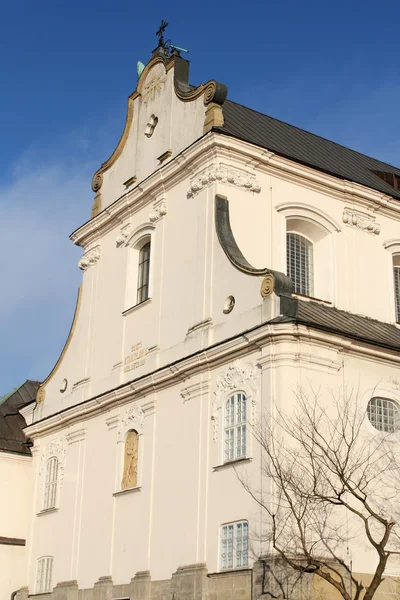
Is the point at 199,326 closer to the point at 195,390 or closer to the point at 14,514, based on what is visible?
the point at 195,390

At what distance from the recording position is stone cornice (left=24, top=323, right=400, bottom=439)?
74.6 ft

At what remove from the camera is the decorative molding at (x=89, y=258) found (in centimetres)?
3262

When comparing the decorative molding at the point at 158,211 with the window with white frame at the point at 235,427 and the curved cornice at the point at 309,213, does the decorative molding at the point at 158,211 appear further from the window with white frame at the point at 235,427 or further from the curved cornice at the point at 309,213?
the window with white frame at the point at 235,427

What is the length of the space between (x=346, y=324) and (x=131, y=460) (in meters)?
7.29

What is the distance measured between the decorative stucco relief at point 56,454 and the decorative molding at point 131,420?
357 centimetres

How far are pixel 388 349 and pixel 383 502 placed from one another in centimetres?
382

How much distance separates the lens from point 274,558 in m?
21.1

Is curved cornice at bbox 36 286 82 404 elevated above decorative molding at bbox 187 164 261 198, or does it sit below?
below

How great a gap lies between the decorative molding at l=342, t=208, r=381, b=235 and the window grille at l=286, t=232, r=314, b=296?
1374 millimetres

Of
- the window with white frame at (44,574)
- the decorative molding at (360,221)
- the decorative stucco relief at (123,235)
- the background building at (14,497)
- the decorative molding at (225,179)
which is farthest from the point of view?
the background building at (14,497)

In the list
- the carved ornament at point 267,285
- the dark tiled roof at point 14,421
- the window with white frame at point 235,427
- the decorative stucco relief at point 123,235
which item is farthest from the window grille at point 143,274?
the dark tiled roof at point 14,421

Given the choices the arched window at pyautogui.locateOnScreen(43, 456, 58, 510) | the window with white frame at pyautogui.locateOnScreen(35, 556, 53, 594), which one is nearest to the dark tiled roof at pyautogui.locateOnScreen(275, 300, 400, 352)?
the arched window at pyautogui.locateOnScreen(43, 456, 58, 510)

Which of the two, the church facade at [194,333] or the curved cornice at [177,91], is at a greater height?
the curved cornice at [177,91]

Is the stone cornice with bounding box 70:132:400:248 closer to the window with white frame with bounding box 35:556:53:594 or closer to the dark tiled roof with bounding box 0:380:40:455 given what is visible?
the dark tiled roof with bounding box 0:380:40:455
